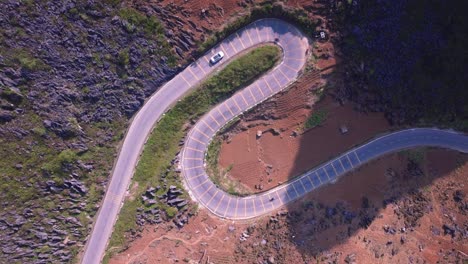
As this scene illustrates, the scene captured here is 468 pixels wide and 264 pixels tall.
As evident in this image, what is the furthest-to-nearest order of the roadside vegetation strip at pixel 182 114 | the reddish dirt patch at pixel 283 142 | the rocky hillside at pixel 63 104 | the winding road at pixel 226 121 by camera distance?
the reddish dirt patch at pixel 283 142, the winding road at pixel 226 121, the roadside vegetation strip at pixel 182 114, the rocky hillside at pixel 63 104

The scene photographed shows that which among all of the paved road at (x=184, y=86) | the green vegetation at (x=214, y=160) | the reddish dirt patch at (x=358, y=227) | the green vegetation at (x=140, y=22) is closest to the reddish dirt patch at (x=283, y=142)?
the green vegetation at (x=214, y=160)

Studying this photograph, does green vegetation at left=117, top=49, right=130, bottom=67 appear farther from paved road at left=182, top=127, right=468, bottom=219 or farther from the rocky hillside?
paved road at left=182, top=127, right=468, bottom=219

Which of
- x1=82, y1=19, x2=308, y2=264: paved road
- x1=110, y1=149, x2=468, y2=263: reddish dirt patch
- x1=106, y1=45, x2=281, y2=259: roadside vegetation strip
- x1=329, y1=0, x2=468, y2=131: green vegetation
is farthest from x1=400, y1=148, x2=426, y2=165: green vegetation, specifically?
x1=106, y1=45, x2=281, y2=259: roadside vegetation strip

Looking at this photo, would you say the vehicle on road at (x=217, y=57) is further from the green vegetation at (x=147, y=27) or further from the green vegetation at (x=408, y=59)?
the green vegetation at (x=408, y=59)

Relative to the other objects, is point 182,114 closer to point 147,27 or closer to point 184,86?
point 184,86

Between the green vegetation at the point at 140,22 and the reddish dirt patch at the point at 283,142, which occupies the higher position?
the green vegetation at the point at 140,22
